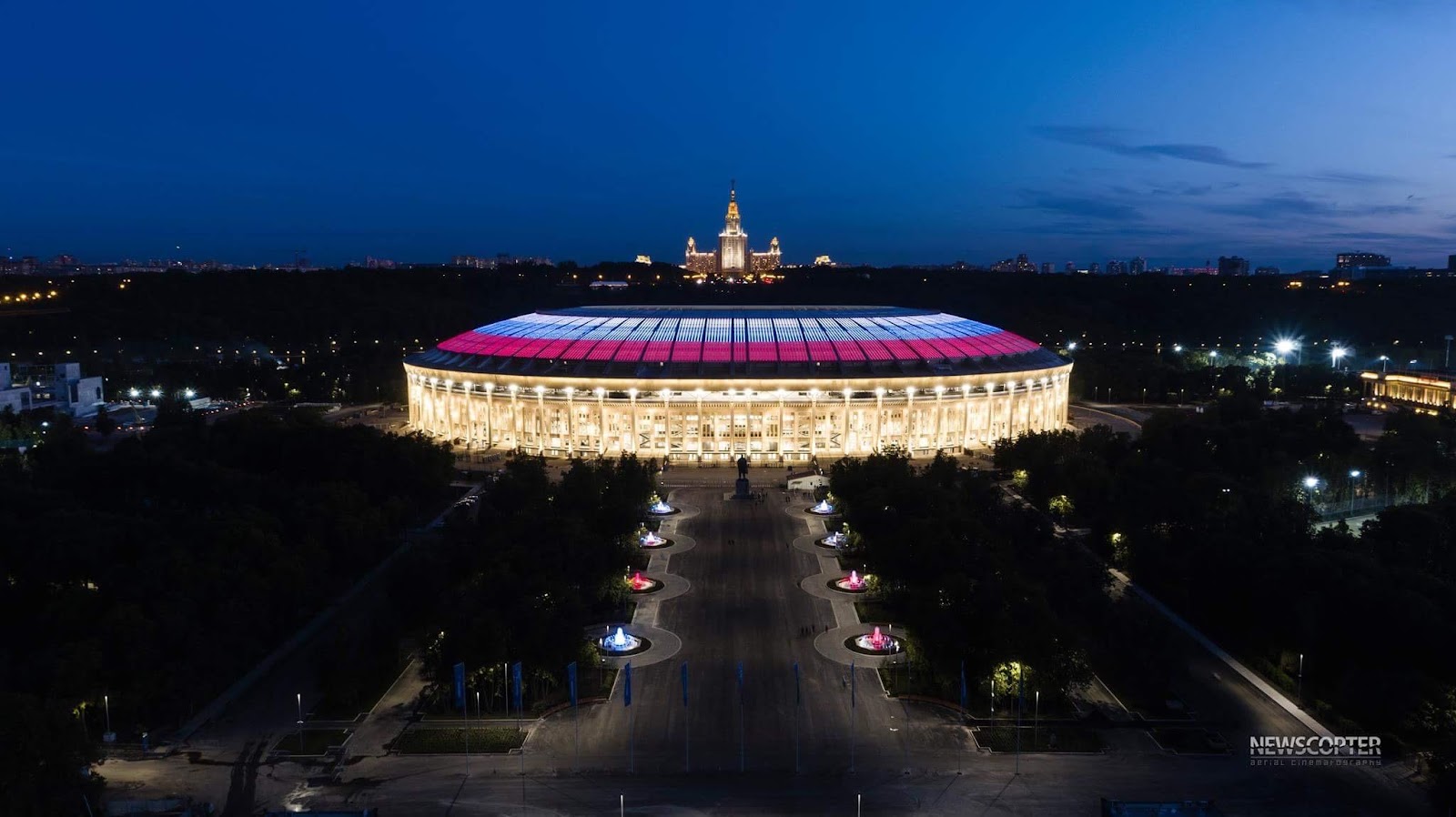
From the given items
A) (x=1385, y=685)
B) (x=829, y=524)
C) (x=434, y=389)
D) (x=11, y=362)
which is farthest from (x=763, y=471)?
(x=11, y=362)

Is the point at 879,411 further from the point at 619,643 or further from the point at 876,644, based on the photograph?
the point at 619,643

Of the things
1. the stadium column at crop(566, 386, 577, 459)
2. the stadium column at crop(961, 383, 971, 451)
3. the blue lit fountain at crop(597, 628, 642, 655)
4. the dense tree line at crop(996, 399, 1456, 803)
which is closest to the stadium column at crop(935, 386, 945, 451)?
the stadium column at crop(961, 383, 971, 451)

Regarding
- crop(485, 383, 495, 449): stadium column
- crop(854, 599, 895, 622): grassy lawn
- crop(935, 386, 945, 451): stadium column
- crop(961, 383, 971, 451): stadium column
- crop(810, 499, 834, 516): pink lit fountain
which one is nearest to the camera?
crop(854, 599, 895, 622): grassy lawn

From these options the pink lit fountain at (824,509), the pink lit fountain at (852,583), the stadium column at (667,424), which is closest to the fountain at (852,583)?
the pink lit fountain at (852,583)

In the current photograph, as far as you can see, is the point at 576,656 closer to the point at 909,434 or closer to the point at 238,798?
the point at 238,798

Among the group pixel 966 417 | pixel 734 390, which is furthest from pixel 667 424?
pixel 966 417

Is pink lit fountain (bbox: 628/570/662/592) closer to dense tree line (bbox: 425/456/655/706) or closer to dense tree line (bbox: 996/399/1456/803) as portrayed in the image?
dense tree line (bbox: 425/456/655/706)
